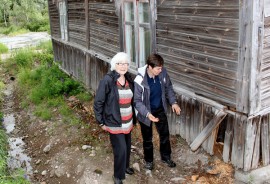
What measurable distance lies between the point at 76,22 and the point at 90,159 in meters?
5.59

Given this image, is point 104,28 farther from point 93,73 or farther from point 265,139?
point 265,139

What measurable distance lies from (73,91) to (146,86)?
229 inches

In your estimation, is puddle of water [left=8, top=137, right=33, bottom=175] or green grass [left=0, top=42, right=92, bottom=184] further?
green grass [left=0, top=42, right=92, bottom=184]

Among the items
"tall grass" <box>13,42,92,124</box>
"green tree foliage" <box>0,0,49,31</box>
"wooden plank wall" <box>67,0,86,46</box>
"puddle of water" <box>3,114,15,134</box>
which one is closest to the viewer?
"puddle of water" <box>3,114,15,134</box>

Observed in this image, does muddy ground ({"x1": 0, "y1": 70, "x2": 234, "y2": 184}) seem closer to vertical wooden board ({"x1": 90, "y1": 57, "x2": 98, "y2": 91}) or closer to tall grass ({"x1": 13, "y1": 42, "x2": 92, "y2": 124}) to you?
tall grass ({"x1": 13, "y1": 42, "x2": 92, "y2": 124})

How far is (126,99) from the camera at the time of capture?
4324mm

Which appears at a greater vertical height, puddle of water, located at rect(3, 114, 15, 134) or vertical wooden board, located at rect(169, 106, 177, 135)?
vertical wooden board, located at rect(169, 106, 177, 135)

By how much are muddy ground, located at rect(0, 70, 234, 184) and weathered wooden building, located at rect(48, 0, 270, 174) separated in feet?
0.86

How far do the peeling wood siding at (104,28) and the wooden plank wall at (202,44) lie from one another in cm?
198

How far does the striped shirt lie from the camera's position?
4277 millimetres

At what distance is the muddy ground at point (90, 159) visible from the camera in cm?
504

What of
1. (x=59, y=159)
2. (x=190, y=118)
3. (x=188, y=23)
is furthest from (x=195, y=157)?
(x=59, y=159)

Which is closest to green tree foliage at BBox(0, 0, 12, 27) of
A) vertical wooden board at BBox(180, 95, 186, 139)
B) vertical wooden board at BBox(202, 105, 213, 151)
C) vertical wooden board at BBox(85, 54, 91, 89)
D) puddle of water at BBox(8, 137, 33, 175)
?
vertical wooden board at BBox(85, 54, 91, 89)

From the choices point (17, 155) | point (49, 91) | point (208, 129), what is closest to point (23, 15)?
point (49, 91)
